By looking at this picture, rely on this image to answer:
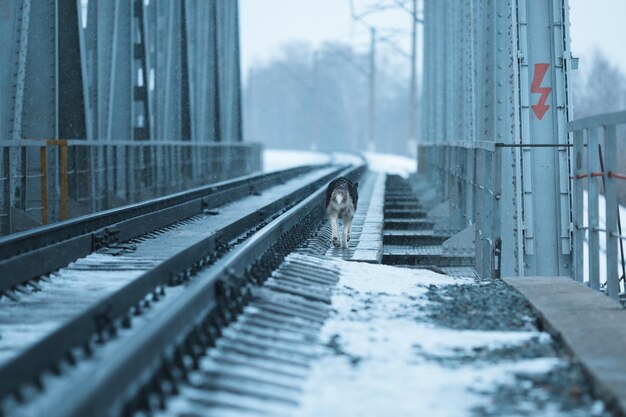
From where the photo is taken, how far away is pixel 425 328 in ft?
20.9

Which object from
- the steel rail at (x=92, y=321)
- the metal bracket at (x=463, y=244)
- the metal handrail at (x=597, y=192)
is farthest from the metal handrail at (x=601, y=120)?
the metal bracket at (x=463, y=244)

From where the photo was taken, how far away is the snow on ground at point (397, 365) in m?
4.62

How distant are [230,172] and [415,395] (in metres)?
28.7

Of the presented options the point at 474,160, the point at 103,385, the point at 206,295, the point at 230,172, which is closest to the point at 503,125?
the point at 474,160

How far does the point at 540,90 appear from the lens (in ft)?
35.0

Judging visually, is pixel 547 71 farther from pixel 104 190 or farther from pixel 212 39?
pixel 212 39

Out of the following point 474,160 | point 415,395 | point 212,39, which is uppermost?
point 212,39

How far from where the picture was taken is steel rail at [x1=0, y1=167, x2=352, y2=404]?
4371mm

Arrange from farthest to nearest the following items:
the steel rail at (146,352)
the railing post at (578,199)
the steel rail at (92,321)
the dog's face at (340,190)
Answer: the dog's face at (340,190) < the railing post at (578,199) < the steel rail at (92,321) < the steel rail at (146,352)

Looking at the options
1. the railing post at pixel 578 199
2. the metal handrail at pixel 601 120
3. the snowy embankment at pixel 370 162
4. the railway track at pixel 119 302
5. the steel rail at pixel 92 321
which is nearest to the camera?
the railway track at pixel 119 302

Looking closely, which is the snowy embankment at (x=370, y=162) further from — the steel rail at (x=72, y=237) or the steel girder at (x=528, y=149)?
the steel girder at (x=528, y=149)

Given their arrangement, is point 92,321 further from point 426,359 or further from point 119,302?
point 426,359

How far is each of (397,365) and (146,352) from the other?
139 centimetres

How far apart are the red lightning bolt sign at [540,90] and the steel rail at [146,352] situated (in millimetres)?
4477
